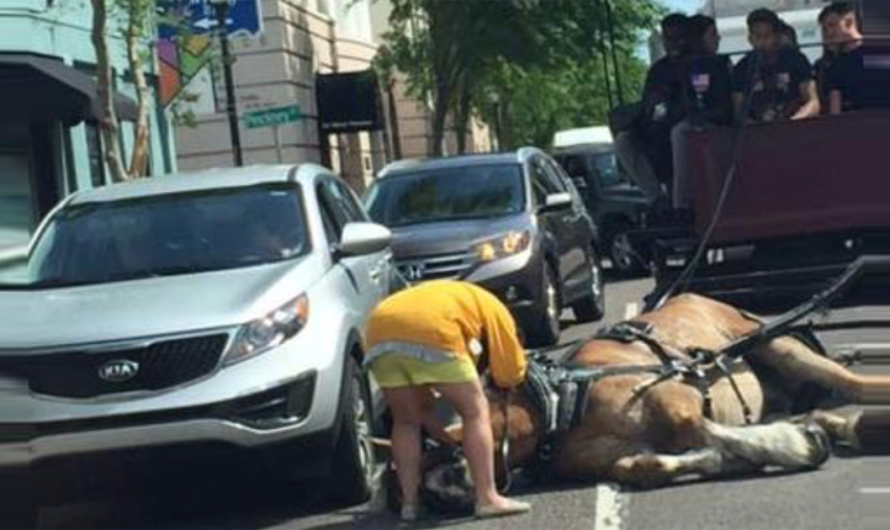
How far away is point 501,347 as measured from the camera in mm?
7066

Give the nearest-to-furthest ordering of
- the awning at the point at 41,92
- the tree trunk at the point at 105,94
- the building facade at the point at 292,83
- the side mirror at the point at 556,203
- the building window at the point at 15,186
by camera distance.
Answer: the side mirror at the point at 556,203 → the tree trunk at the point at 105,94 → the awning at the point at 41,92 → the building window at the point at 15,186 → the building facade at the point at 292,83

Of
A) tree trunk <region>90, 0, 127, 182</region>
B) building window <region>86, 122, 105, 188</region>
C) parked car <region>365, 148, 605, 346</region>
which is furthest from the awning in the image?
parked car <region>365, 148, 605, 346</region>

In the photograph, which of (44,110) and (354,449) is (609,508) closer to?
(354,449)

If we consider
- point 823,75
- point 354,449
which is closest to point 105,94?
point 823,75

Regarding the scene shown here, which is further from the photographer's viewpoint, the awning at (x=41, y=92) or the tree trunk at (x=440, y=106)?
the tree trunk at (x=440, y=106)

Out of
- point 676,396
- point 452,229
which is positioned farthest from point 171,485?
point 452,229

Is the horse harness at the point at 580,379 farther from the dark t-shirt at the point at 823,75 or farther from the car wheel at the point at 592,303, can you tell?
the car wheel at the point at 592,303

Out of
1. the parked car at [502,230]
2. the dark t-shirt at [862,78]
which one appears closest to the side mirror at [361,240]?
the dark t-shirt at [862,78]

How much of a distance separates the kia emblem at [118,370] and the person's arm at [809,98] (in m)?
4.54

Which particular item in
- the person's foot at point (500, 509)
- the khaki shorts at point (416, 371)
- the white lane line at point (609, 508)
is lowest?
the white lane line at point (609, 508)

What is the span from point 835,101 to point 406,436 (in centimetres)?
401

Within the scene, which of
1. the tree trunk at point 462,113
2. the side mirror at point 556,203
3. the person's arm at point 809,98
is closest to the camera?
the person's arm at point 809,98

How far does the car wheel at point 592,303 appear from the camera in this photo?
15.8 meters

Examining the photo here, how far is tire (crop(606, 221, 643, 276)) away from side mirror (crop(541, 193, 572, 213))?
642 cm
